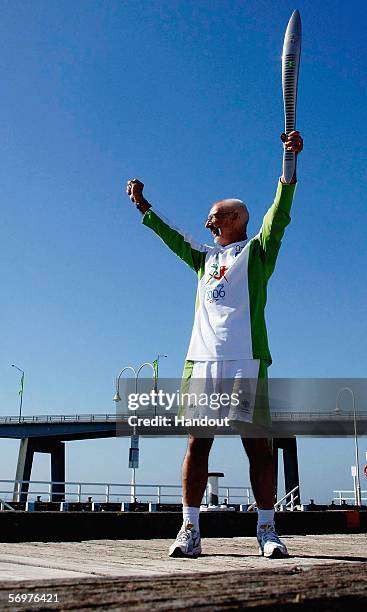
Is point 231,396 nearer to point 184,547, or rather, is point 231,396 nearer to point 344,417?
point 184,547

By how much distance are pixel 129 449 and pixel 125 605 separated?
104ft

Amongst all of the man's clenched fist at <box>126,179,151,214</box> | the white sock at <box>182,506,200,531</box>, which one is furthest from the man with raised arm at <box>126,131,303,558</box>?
the man's clenched fist at <box>126,179,151,214</box>

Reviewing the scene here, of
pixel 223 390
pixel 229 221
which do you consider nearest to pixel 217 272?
pixel 229 221

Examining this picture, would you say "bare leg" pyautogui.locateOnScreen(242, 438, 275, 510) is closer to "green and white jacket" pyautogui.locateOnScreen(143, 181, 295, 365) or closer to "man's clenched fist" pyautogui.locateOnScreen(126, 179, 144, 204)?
"green and white jacket" pyautogui.locateOnScreen(143, 181, 295, 365)

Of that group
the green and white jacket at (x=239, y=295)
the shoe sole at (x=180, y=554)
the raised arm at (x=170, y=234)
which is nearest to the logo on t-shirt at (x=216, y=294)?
the green and white jacket at (x=239, y=295)

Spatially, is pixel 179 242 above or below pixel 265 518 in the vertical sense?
above

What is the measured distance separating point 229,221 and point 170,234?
0.47 m

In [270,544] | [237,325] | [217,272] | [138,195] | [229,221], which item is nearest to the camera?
[270,544]

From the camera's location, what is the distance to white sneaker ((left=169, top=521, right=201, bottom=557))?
11.4 feet

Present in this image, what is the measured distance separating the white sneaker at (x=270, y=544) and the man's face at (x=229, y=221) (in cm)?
181

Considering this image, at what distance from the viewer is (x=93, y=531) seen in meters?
5.62

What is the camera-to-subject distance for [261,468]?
12.9 ft

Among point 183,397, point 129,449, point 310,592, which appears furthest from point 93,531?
point 129,449

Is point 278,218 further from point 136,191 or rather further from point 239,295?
point 136,191
